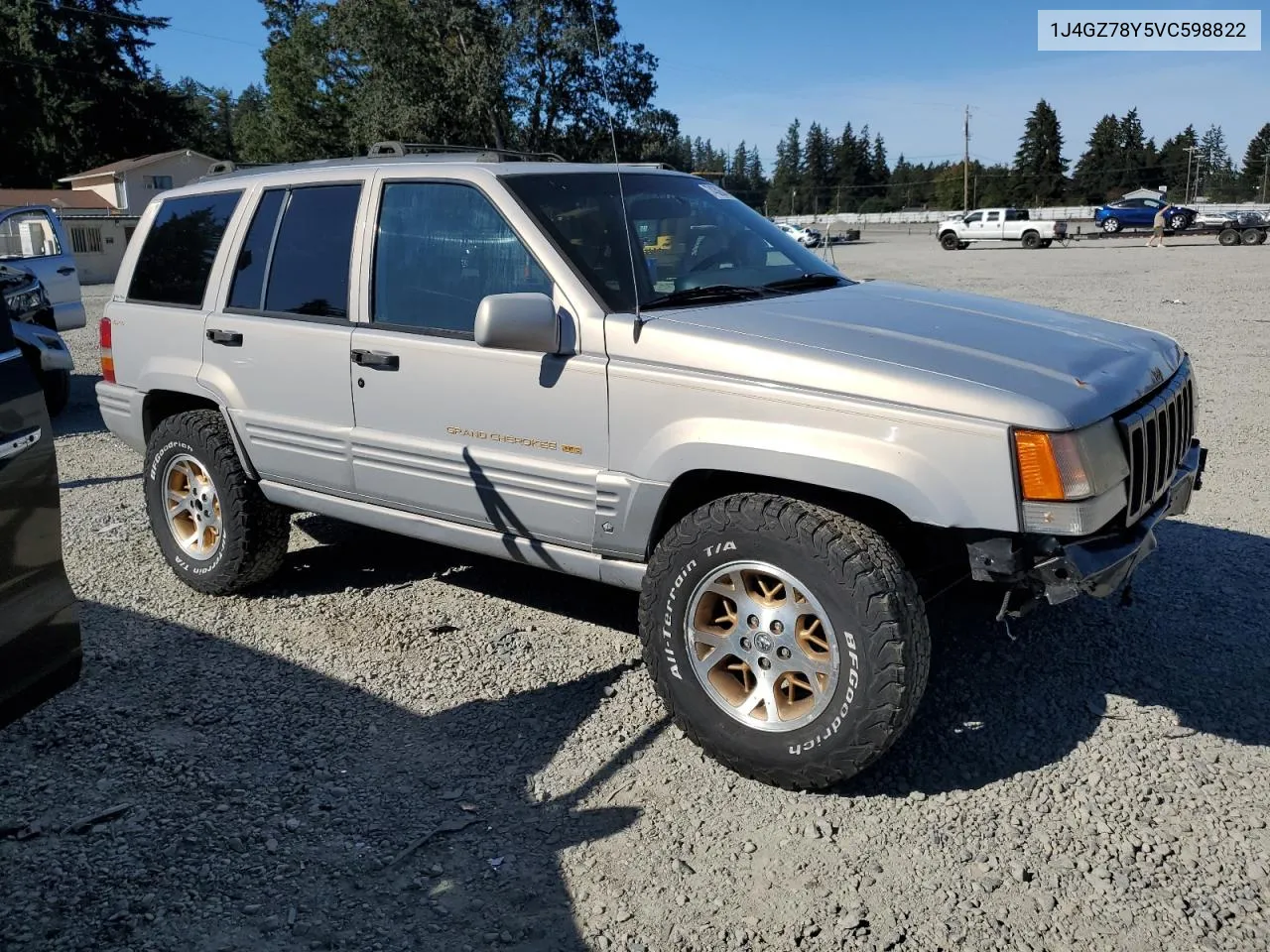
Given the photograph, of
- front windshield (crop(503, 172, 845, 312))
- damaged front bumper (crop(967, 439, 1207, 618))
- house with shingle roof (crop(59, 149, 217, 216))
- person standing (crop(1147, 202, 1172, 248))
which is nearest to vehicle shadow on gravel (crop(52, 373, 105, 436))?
front windshield (crop(503, 172, 845, 312))

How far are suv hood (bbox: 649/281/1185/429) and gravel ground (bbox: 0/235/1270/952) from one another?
968 mm

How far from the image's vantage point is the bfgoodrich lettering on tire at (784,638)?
3162 millimetres

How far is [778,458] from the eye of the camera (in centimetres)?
328

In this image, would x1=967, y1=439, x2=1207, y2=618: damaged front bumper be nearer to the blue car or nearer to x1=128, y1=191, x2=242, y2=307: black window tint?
x1=128, y1=191, x2=242, y2=307: black window tint

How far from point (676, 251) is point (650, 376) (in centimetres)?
81

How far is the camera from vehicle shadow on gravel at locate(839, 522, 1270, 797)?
3.57m

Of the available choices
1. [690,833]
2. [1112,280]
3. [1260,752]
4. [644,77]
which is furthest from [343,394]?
[644,77]

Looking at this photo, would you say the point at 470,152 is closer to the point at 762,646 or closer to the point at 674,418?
the point at 674,418

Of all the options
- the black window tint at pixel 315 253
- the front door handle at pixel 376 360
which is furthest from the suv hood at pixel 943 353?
the black window tint at pixel 315 253

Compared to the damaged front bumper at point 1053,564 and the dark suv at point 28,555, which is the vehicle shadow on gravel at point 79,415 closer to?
the dark suv at point 28,555

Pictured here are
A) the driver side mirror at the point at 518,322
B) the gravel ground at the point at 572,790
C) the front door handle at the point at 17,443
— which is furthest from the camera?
the driver side mirror at the point at 518,322

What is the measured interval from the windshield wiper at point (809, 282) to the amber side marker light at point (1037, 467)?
149 centimetres

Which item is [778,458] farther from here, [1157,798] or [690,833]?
[1157,798]

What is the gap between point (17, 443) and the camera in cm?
268
